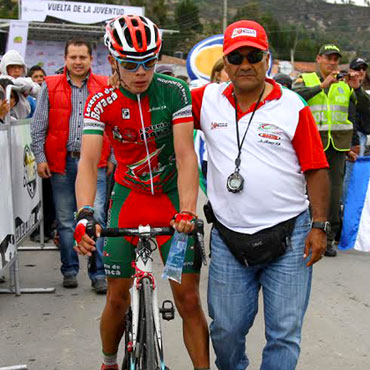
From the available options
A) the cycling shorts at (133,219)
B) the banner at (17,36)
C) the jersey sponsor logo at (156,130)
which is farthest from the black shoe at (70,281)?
the banner at (17,36)

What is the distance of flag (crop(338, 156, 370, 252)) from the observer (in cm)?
807

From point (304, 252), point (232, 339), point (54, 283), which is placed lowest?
point (54, 283)

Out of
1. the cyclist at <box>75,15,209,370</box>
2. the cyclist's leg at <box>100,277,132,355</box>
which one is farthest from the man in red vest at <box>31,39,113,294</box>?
the cyclist at <box>75,15,209,370</box>

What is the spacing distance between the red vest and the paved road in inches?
48.2

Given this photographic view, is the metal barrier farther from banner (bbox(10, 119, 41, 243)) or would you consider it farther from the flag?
the flag

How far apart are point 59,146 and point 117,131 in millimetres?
2704

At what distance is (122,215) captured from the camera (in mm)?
3979

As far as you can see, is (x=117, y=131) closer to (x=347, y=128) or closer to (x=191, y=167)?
(x=191, y=167)

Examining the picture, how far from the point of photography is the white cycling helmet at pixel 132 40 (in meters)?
3.51

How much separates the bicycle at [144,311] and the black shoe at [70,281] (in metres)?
3.09

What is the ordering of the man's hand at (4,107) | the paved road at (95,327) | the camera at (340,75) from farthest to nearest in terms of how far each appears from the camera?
the camera at (340,75) → the man's hand at (4,107) → the paved road at (95,327)

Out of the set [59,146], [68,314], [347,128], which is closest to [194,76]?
[347,128]

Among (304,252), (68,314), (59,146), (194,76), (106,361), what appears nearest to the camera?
(304,252)

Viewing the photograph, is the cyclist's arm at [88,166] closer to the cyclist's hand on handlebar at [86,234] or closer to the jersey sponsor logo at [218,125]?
the cyclist's hand on handlebar at [86,234]
